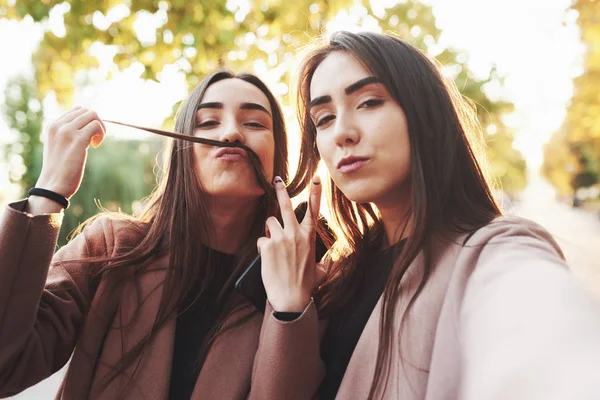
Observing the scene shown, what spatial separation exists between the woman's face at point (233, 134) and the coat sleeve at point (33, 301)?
1.97 ft

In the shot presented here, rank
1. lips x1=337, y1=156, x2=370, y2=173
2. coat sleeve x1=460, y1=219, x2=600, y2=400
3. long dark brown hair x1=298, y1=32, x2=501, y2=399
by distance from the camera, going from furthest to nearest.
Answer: lips x1=337, y1=156, x2=370, y2=173, long dark brown hair x1=298, y1=32, x2=501, y2=399, coat sleeve x1=460, y1=219, x2=600, y2=400

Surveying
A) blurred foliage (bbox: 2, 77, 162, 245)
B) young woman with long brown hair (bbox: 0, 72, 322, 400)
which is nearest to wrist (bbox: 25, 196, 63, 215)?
young woman with long brown hair (bbox: 0, 72, 322, 400)

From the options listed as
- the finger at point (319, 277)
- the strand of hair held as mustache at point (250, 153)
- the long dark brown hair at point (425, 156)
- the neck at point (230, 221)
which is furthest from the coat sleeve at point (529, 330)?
the neck at point (230, 221)

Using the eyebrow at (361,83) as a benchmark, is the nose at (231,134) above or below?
below

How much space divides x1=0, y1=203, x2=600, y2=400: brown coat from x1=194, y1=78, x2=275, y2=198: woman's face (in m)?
0.45

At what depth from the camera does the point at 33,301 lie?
5.06 ft

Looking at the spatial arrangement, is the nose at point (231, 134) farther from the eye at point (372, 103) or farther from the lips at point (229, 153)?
the eye at point (372, 103)

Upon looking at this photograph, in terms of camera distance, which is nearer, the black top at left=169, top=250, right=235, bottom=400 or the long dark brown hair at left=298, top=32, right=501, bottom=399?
the long dark brown hair at left=298, top=32, right=501, bottom=399

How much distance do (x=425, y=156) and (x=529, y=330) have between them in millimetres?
786

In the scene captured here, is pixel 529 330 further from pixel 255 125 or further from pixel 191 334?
pixel 255 125

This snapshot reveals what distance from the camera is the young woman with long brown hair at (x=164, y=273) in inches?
62.4

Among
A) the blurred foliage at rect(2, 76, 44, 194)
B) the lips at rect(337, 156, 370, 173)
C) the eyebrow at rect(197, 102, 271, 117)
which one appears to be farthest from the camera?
the blurred foliage at rect(2, 76, 44, 194)

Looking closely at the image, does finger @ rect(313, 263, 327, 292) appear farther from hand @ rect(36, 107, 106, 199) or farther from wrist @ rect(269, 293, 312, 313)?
hand @ rect(36, 107, 106, 199)

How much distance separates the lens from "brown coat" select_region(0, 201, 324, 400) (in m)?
1.52
